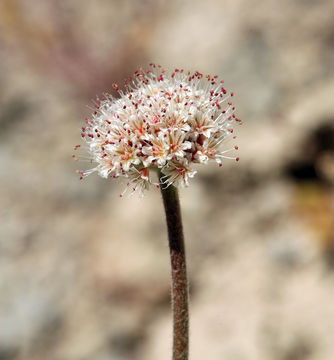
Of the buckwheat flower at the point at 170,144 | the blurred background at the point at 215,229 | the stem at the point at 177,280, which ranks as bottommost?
the stem at the point at 177,280

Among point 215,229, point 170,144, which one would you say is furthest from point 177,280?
point 215,229

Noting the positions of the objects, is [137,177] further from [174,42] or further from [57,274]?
[174,42]

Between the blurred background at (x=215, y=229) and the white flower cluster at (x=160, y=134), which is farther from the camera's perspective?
the blurred background at (x=215, y=229)

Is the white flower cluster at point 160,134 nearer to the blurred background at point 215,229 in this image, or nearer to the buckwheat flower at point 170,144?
the buckwheat flower at point 170,144

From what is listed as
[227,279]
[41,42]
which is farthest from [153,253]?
[41,42]

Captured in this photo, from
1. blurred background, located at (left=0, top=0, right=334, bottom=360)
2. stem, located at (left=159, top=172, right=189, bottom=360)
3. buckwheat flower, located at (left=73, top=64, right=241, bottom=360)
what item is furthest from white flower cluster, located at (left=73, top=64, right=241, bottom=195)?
blurred background, located at (left=0, top=0, right=334, bottom=360)

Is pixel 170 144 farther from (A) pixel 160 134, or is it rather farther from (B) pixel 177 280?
(B) pixel 177 280

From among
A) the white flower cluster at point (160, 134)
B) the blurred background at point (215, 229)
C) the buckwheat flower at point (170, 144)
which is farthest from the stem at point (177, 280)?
the blurred background at point (215, 229)

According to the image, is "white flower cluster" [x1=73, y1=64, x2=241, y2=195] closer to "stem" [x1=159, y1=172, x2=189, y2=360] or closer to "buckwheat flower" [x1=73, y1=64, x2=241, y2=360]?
"buckwheat flower" [x1=73, y1=64, x2=241, y2=360]

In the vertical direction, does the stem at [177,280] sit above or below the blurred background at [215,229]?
below
